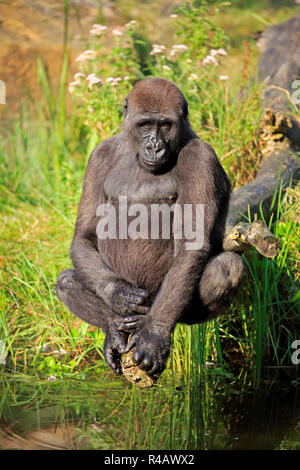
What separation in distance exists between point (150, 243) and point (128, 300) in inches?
19.1

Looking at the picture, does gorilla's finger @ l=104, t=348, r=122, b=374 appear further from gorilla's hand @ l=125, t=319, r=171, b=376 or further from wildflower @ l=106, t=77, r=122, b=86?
wildflower @ l=106, t=77, r=122, b=86

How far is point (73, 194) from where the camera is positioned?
275 inches

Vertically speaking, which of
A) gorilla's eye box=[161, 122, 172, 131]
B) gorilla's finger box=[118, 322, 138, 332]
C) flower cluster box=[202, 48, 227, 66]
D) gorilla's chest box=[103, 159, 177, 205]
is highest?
flower cluster box=[202, 48, 227, 66]

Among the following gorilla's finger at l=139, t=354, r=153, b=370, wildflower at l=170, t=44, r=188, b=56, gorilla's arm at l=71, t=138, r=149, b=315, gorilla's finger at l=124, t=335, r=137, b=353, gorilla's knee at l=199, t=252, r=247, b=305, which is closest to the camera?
gorilla's finger at l=139, t=354, r=153, b=370

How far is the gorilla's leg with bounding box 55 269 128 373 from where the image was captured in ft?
12.2

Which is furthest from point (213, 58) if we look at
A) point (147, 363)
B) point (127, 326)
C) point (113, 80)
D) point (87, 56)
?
point (147, 363)

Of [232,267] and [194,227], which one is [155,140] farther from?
[232,267]

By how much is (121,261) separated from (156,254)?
0.24 metres

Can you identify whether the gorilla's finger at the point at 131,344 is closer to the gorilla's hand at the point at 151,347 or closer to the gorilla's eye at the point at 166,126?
the gorilla's hand at the point at 151,347

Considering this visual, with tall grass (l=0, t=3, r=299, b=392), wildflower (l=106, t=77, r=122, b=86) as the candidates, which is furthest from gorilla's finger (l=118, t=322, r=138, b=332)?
wildflower (l=106, t=77, r=122, b=86)

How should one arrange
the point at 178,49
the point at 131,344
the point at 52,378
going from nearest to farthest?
the point at 131,344
the point at 52,378
the point at 178,49

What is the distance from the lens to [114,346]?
3688 mm

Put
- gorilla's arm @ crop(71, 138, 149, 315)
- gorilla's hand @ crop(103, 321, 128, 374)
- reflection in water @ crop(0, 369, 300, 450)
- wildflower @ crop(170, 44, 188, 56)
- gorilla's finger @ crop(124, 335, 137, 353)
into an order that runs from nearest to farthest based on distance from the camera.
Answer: gorilla's finger @ crop(124, 335, 137, 353) < gorilla's hand @ crop(103, 321, 128, 374) < gorilla's arm @ crop(71, 138, 149, 315) < reflection in water @ crop(0, 369, 300, 450) < wildflower @ crop(170, 44, 188, 56)

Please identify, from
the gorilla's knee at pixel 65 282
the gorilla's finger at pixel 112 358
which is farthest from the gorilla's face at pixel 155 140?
the gorilla's finger at pixel 112 358
